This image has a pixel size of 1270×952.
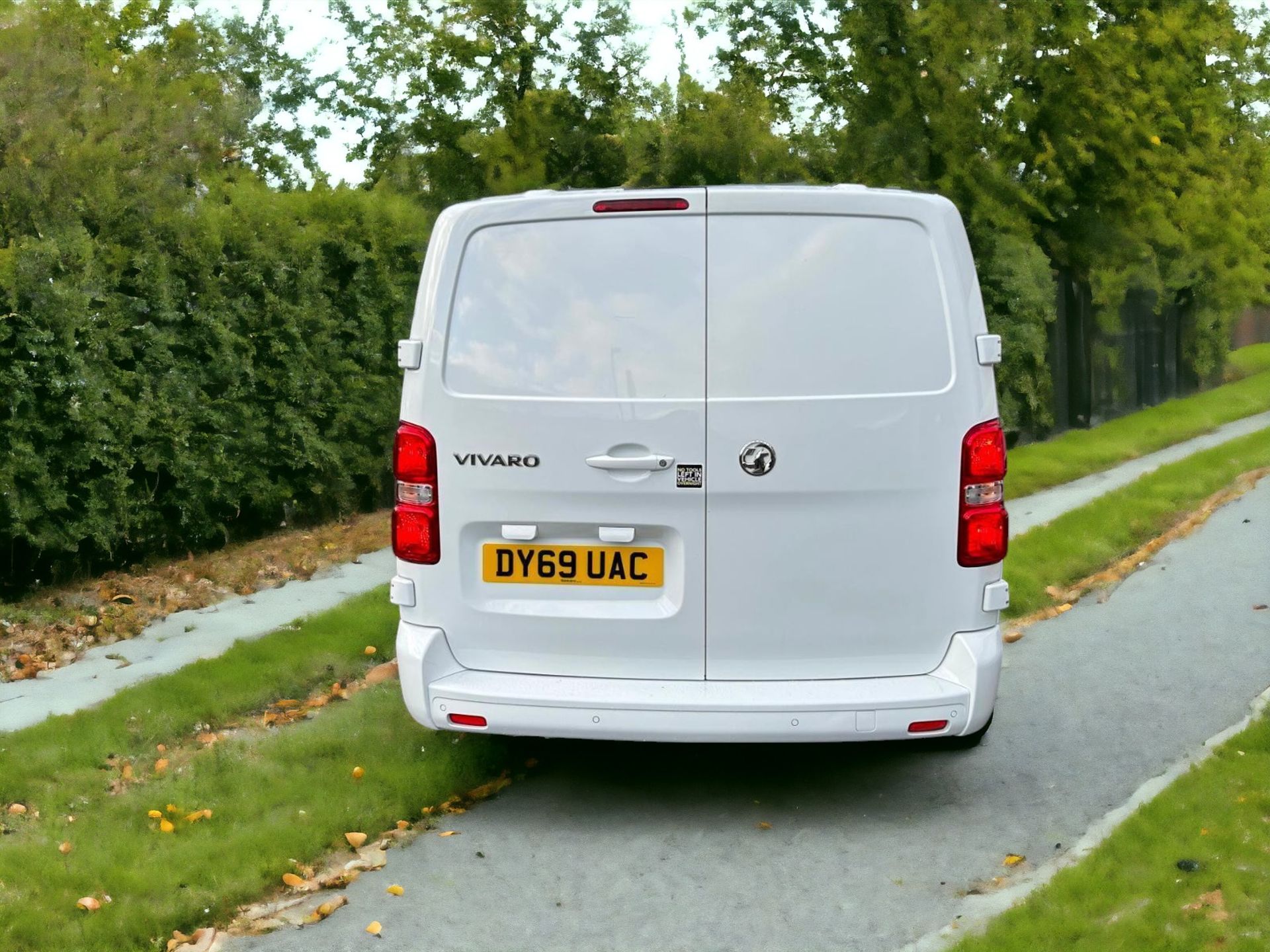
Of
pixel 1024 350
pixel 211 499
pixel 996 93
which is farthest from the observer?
pixel 996 93

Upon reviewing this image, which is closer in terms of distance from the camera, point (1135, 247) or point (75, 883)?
point (75, 883)

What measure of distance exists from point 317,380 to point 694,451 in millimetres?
7513

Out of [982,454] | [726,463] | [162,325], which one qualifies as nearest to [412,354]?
[726,463]

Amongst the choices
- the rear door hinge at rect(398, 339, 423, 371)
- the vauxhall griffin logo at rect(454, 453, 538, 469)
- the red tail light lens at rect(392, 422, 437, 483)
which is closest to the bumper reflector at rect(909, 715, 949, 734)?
the vauxhall griffin logo at rect(454, 453, 538, 469)

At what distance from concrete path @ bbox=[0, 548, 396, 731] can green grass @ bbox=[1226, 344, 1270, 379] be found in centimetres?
2668

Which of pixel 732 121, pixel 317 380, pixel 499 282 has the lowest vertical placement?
pixel 317 380

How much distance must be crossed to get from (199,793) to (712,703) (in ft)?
6.55

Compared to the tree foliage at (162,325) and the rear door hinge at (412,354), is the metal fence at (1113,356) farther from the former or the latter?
the rear door hinge at (412,354)

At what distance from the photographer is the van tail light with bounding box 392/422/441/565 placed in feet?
17.8

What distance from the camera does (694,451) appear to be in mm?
5191

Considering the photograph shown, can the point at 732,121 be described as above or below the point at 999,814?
above

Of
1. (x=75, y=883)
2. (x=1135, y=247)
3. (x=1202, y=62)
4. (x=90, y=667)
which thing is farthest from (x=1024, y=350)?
(x=75, y=883)

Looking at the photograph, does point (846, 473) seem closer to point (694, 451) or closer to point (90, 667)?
point (694, 451)

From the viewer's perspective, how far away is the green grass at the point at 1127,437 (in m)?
17.0
